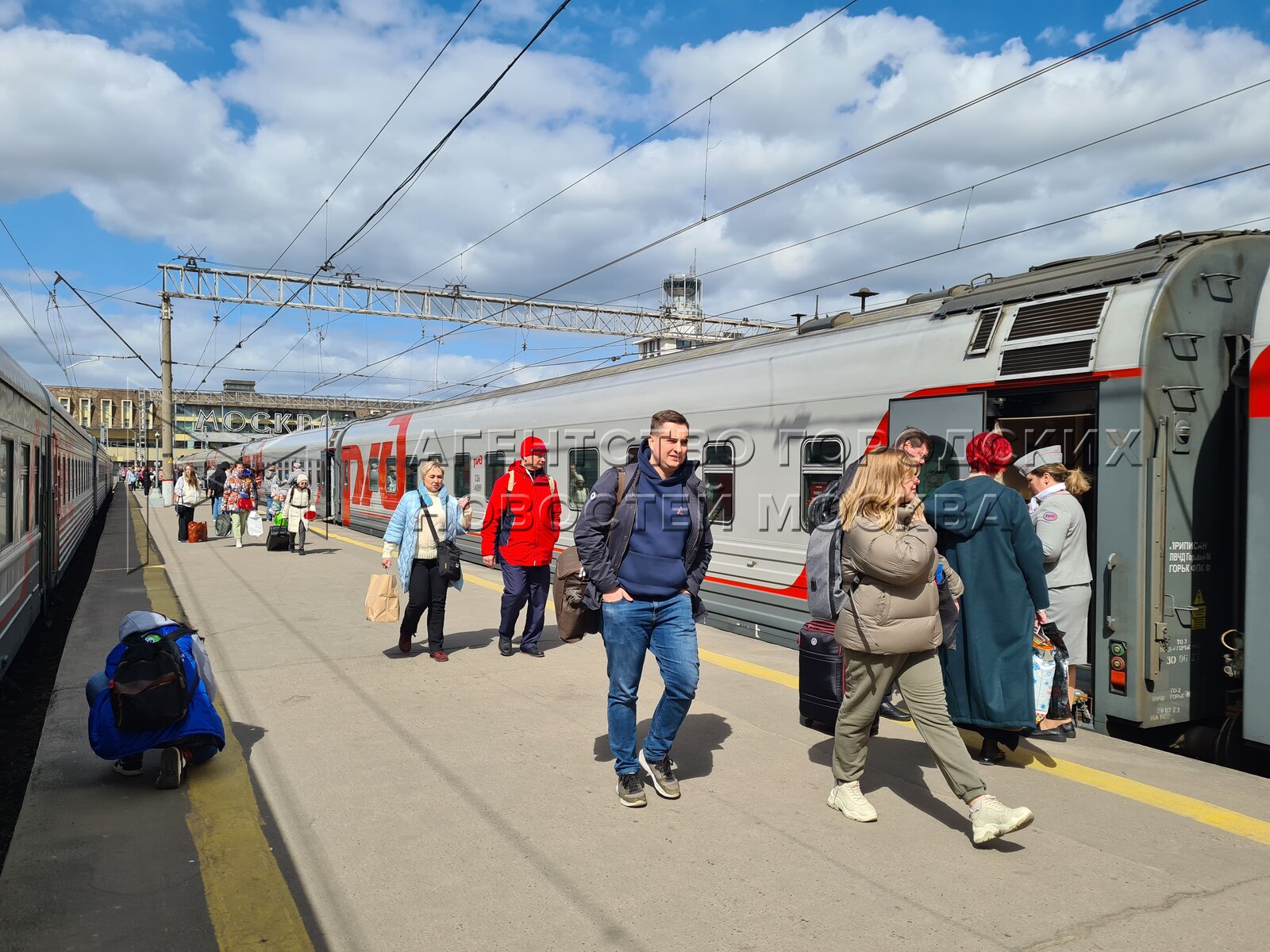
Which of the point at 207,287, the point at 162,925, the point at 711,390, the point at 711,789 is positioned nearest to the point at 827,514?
the point at 711,789

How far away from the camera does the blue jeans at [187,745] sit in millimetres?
4609

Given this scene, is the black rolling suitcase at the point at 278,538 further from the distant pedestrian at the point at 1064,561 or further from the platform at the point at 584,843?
the distant pedestrian at the point at 1064,561

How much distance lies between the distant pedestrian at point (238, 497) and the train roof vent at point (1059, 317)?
1475 cm

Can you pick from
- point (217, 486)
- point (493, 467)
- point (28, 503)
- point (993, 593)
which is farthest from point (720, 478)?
point (217, 486)

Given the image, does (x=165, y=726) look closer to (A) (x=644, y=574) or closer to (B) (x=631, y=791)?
(B) (x=631, y=791)

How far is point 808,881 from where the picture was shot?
3447 mm

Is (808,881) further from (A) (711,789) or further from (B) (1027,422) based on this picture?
(B) (1027,422)

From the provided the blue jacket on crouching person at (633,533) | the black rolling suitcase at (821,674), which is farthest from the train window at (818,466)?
the blue jacket on crouching person at (633,533)

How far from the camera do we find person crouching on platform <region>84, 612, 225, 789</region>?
14.6 ft

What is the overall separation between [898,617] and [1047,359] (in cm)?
262

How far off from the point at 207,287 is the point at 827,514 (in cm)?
2456

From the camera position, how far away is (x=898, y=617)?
3816mm

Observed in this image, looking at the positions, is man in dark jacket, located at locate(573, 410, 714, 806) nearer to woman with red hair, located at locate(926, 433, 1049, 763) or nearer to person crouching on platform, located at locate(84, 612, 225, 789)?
woman with red hair, located at locate(926, 433, 1049, 763)

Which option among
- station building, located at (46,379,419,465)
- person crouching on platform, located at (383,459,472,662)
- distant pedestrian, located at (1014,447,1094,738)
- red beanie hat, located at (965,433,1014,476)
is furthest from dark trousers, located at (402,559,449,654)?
station building, located at (46,379,419,465)
